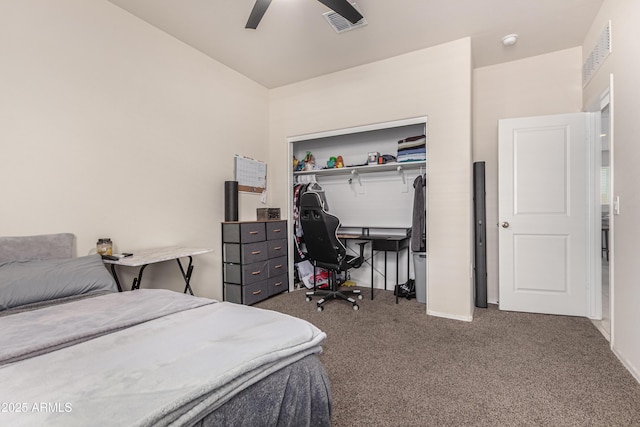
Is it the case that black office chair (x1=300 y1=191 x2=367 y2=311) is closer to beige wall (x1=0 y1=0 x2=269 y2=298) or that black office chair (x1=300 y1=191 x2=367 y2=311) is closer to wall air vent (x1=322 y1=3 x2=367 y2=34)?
beige wall (x1=0 y1=0 x2=269 y2=298)

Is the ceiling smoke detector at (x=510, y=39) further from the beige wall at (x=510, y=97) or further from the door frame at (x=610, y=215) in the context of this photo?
the door frame at (x=610, y=215)

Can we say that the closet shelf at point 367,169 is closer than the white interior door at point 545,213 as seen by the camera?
No

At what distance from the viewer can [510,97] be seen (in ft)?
11.2

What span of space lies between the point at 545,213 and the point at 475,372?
201 centimetres

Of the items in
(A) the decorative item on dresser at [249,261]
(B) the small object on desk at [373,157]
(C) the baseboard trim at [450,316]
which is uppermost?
(B) the small object on desk at [373,157]

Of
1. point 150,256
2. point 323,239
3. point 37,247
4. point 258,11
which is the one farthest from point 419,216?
point 37,247

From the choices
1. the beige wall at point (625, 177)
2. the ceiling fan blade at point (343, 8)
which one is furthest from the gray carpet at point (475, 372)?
the ceiling fan blade at point (343, 8)

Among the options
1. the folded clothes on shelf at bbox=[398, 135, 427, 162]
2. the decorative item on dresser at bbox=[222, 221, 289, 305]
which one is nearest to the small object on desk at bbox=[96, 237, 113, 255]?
the decorative item on dresser at bbox=[222, 221, 289, 305]

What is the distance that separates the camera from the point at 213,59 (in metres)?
3.38

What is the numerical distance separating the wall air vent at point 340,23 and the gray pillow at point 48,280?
2.66 meters

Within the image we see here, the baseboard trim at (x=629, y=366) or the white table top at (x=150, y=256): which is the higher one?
the white table top at (x=150, y=256)

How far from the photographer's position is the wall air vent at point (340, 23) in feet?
8.50

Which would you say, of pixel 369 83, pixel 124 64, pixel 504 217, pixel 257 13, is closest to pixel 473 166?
pixel 504 217

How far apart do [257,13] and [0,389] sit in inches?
91.0
